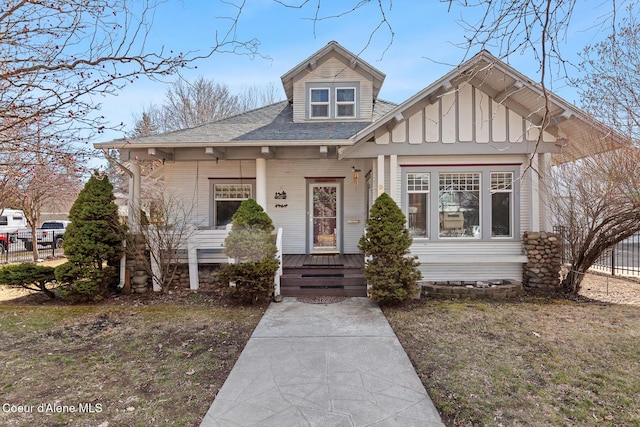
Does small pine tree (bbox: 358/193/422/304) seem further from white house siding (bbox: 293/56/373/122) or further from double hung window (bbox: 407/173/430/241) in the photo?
white house siding (bbox: 293/56/373/122)

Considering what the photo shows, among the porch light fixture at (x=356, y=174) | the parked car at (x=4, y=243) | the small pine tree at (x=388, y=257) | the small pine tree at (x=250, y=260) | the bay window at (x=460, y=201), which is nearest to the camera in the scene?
the small pine tree at (x=388, y=257)

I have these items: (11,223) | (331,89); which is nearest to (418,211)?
(331,89)

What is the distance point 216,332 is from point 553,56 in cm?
532

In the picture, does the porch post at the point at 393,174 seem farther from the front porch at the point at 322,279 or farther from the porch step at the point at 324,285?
the porch step at the point at 324,285

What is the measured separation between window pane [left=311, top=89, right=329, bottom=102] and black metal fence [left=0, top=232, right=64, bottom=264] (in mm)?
14457

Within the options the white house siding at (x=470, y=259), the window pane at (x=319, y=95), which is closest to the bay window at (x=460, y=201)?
the white house siding at (x=470, y=259)

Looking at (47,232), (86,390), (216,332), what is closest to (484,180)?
(216,332)

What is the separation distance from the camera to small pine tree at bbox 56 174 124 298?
697 centimetres

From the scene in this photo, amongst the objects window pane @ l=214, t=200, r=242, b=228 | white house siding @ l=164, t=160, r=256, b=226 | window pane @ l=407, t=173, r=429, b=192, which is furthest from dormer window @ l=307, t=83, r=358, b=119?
window pane @ l=214, t=200, r=242, b=228

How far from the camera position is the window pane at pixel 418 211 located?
7891 millimetres

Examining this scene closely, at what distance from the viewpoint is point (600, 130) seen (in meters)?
6.49

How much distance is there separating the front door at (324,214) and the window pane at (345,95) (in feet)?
8.57

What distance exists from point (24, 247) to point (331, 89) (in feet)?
62.0

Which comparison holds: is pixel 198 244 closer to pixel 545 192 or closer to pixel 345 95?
pixel 345 95
